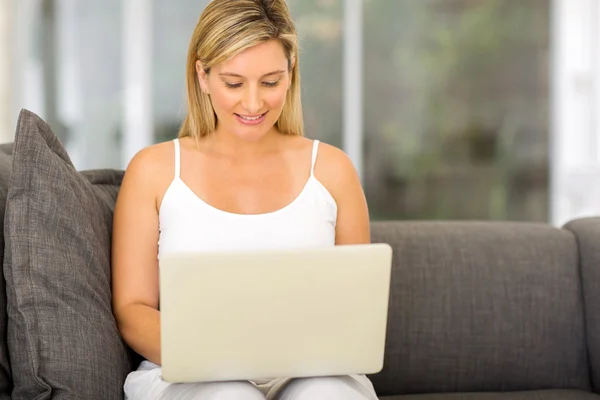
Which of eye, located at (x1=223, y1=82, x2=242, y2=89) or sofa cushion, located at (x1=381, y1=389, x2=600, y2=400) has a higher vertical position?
eye, located at (x1=223, y1=82, x2=242, y2=89)

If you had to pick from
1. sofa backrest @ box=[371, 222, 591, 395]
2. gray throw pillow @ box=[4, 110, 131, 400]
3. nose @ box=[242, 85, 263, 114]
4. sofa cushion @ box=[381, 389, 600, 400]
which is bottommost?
sofa cushion @ box=[381, 389, 600, 400]

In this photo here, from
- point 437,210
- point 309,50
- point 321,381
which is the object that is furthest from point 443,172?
point 321,381

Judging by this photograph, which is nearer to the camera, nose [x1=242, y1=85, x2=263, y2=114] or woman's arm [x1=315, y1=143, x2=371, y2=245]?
nose [x1=242, y1=85, x2=263, y2=114]

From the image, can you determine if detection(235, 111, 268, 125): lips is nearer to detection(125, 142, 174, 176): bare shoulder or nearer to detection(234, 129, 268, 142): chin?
detection(234, 129, 268, 142): chin

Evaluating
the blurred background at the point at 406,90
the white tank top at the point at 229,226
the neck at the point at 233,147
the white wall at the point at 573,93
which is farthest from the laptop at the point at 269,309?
the white wall at the point at 573,93

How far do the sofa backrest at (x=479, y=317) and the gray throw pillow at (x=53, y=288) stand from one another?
0.73m

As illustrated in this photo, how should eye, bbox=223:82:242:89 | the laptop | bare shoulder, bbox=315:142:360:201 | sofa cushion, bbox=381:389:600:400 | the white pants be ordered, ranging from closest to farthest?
the laptop, the white pants, eye, bbox=223:82:242:89, bare shoulder, bbox=315:142:360:201, sofa cushion, bbox=381:389:600:400

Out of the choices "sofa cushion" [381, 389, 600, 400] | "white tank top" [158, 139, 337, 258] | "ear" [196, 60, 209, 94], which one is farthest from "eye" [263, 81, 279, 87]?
"sofa cushion" [381, 389, 600, 400]

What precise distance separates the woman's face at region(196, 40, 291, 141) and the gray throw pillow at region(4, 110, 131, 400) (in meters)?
0.35

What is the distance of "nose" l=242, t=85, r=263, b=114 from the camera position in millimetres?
1738

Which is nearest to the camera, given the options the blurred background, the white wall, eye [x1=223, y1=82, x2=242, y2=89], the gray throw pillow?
the gray throw pillow

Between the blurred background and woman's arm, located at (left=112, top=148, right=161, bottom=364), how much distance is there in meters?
3.70

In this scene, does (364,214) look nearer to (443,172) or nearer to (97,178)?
(97,178)

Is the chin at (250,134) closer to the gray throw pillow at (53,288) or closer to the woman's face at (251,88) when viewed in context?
the woman's face at (251,88)
